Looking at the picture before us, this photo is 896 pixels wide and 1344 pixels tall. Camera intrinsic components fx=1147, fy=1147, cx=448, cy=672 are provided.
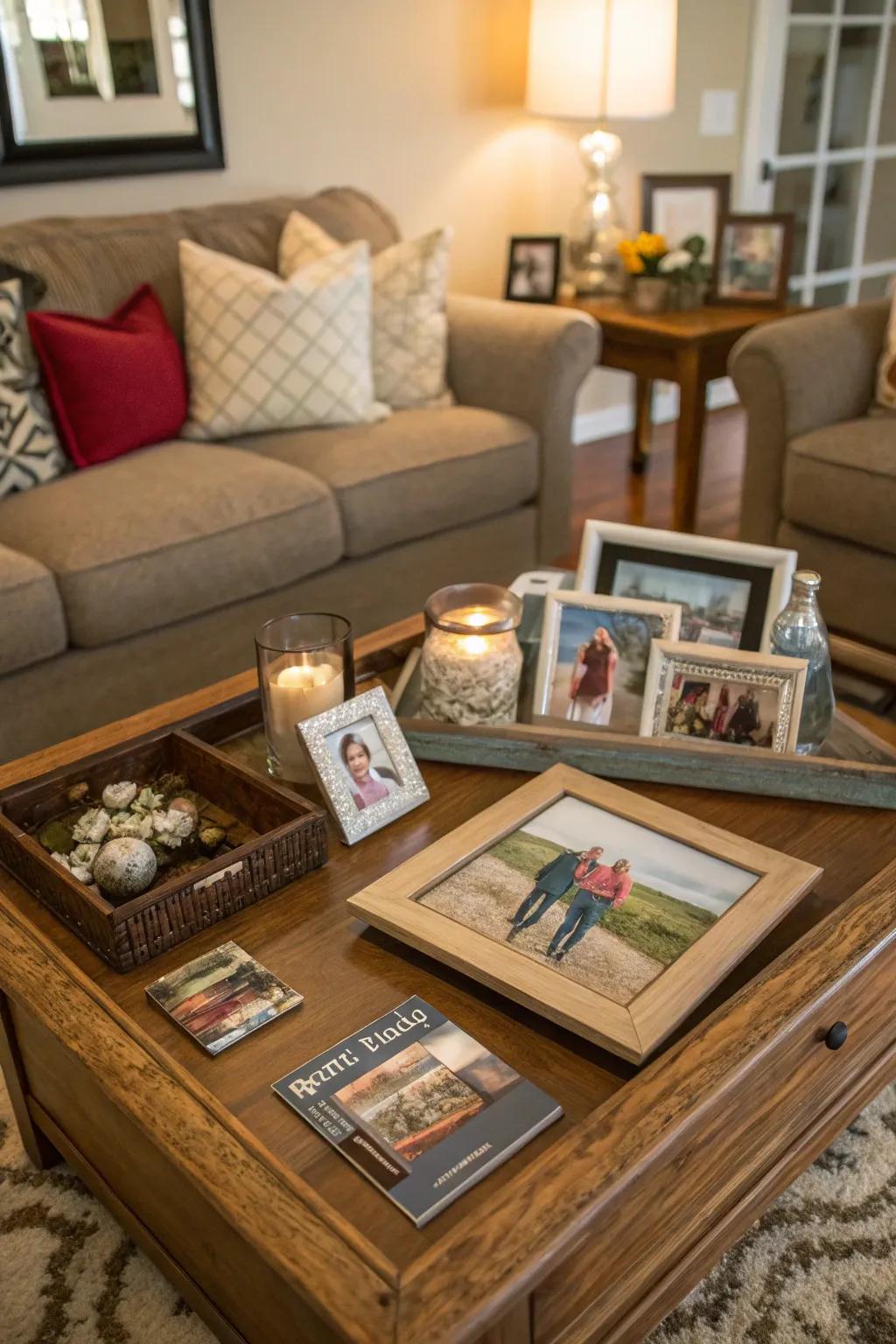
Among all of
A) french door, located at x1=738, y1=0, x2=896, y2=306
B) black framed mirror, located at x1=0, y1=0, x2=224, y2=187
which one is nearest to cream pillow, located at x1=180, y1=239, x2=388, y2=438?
black framed mirror, located at x1=0, y1=0, x2=224, y2=187

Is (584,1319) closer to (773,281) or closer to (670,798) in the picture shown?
(670,798)

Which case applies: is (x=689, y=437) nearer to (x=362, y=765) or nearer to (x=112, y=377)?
(x=112, y=377)

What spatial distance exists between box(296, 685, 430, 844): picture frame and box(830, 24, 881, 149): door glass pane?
3635 mm

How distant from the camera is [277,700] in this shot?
136 centimetres

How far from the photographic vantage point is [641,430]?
373cm

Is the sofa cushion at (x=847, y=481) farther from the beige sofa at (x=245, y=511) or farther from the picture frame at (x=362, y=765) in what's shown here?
the picture frame at (x=362, y=765)

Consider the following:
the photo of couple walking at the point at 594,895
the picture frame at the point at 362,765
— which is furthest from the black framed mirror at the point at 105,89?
the photo of couple walking at the point at 594,895

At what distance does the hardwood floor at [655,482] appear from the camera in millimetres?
3363

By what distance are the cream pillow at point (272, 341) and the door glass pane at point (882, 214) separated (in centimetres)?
260

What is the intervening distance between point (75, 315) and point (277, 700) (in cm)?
133

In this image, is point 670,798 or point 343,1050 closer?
point 343,1050

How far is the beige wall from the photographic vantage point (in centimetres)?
287

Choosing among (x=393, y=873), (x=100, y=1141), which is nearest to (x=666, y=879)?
(x=393, y=873)

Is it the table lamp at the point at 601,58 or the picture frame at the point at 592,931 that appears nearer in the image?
the picture frame at the point at 592,931
